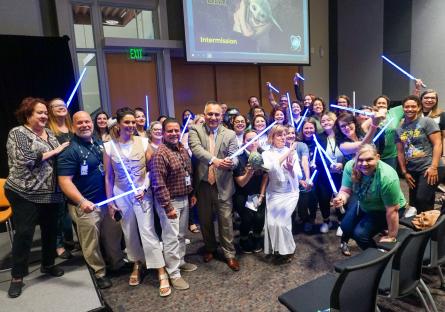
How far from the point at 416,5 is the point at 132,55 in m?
5.86

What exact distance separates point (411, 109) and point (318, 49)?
544 cm

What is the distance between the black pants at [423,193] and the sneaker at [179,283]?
2414 millimetres

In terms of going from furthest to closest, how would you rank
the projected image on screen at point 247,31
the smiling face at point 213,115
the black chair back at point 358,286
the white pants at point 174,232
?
the projected image on screen at point 247,31 < the smiling face at point 213,115 < the white pants at point 174,232 < the black chair back at point 358,286

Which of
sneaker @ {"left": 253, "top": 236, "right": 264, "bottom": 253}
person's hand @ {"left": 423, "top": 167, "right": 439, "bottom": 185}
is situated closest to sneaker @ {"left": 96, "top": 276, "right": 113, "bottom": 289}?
sneaker @ {"left": 253, "top": 236, "right": 264, "bottom": 253}

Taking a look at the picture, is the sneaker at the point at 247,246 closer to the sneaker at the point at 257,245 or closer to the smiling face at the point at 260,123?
the sneaker at the point at 257,245

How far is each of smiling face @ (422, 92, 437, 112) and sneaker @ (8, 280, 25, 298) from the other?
174 inches

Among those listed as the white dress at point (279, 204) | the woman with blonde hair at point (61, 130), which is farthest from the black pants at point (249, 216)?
the woman with blonde hair at point (61, 130)

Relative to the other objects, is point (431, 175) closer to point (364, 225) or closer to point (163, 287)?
point (364, 225)

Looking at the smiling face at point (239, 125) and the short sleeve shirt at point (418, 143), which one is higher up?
the smiling face at point (239, 125)

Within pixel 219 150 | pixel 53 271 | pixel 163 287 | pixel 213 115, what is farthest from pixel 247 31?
pixel 53 271

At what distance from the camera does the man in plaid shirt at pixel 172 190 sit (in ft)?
8.16

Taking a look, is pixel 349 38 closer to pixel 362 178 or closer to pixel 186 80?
pixel 186 80

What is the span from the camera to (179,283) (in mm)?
2668

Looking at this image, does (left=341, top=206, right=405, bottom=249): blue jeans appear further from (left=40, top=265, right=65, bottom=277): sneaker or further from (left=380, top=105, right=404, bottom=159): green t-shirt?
(left=40, top=265, right=65, bottom=277): sneaker
